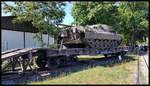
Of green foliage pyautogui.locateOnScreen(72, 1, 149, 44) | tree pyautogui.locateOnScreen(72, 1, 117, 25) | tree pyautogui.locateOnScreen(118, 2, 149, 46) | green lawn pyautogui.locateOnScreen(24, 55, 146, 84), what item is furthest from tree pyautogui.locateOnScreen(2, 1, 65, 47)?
tree pyautogui.locateOnScreen(118, 2, 149, 46)

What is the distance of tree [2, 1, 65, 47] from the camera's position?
13.2m

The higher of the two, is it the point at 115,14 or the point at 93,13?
the point at 115,14

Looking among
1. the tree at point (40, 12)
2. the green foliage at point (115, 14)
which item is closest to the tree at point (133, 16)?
the green foliage at point (115, 14)

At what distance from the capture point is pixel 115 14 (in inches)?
1043

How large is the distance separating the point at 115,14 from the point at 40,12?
656 inches

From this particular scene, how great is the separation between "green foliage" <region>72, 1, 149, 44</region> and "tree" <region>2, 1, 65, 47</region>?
33.8ft

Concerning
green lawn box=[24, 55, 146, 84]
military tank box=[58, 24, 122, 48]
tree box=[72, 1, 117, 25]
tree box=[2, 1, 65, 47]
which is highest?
tree box=[72, 1, 117, 25]

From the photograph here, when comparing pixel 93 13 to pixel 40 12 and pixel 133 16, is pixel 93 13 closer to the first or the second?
pixel 133 16

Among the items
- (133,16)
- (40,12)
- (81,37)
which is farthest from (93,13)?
(81,37)

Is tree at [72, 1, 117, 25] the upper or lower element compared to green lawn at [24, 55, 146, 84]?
upper

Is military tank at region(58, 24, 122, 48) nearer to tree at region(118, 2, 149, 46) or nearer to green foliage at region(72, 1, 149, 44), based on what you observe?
green foliage at region(72, 1, 149, 44)

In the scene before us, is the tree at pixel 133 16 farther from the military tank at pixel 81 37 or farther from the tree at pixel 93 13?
the military tank at pixel 81 37

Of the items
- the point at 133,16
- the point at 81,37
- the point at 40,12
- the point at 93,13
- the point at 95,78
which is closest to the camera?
the point at 95,78

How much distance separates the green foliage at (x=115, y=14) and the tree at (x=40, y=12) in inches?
405
